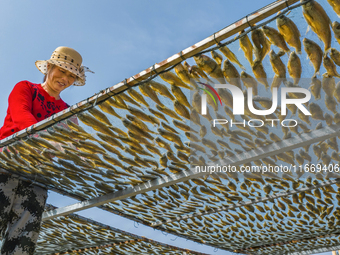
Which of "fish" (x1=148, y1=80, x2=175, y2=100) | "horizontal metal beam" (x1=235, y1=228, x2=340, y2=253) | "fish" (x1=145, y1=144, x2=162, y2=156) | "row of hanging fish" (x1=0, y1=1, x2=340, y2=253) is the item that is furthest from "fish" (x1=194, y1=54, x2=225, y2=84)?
"horizontal metal beam" (x1=235, y1=228, x2=340, y2=253)

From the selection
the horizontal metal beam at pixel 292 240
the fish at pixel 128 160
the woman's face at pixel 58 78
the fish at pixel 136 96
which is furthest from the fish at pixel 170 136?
the horizontal metal beam at pixel 292 240

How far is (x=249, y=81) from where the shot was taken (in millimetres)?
1662

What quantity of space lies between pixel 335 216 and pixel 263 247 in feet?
4.58

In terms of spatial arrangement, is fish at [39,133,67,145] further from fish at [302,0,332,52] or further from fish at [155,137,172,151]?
fish at [302,0,332,52]

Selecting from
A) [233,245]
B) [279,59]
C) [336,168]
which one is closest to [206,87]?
[279,59]

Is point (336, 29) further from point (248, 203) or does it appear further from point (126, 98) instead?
point (248, 203)

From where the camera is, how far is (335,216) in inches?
133

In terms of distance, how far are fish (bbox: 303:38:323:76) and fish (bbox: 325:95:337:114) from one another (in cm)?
25

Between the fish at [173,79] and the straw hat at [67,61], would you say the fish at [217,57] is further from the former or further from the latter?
the straw hat at [67,61]

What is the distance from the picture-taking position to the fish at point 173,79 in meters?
1.61

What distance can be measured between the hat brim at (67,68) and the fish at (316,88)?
1.55 metres

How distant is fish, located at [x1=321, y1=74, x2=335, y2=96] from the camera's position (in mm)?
1622

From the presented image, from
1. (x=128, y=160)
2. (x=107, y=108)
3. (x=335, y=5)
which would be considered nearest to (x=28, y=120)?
(x=107, y=108)

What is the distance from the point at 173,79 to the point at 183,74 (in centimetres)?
6
